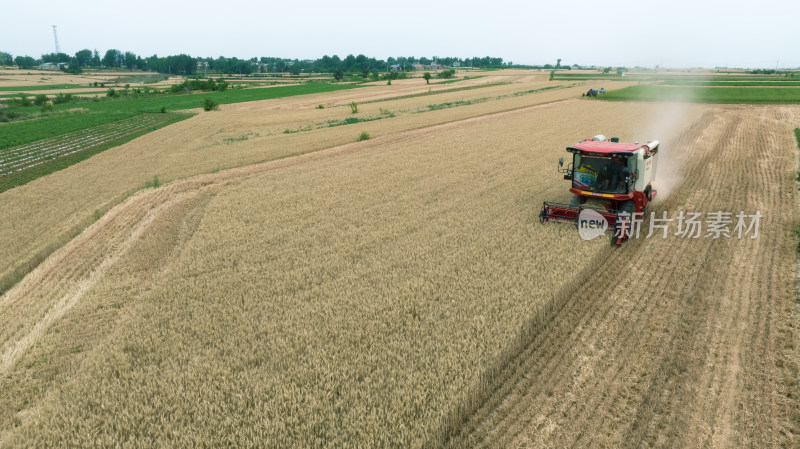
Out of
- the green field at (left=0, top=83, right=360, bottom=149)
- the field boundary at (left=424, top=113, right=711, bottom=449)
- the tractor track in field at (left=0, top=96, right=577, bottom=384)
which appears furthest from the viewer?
the green field at (left=0, top=83, right=360, bottom=149)

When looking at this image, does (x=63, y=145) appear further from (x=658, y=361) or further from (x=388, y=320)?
(x=658, y=361)

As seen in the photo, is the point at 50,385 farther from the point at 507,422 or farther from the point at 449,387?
the point at 507,422

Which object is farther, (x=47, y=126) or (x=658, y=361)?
(x=47, y=126)

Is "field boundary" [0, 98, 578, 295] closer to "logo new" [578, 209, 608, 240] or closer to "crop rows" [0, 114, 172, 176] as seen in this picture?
"crop rows" [0, 114, 172, 176]

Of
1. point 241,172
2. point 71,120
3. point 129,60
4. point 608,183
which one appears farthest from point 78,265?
point 129,60

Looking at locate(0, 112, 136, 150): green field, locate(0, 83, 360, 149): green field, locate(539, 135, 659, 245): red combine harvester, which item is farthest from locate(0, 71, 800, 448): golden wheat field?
locate(0, 83, 360, 149): green field
